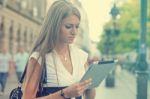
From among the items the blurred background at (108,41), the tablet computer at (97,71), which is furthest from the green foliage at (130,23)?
the tablet computer at (97,71)

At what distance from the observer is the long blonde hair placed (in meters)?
3.20

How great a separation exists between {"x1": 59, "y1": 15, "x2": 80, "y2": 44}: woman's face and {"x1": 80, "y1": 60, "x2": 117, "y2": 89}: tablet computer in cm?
23

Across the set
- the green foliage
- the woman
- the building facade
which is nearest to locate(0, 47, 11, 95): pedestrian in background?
the woman

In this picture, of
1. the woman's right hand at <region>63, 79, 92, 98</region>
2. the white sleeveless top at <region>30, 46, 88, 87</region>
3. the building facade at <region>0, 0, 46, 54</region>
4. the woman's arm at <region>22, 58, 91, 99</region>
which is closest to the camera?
the woman's right hand at <region>63, 79, 92, 98</region>

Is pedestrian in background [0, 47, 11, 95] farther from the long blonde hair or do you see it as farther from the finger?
the finger

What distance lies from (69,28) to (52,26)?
0.36 feet

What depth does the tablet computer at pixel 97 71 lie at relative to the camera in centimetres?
322

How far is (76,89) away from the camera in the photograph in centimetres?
305

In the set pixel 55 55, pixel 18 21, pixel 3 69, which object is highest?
pixel 18 21

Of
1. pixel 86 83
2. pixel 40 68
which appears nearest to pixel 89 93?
pixel 86 83

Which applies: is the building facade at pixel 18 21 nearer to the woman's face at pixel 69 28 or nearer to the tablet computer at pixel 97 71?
the tablet computer at pixel 97 71

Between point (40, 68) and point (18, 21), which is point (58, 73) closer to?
point (40, 68)

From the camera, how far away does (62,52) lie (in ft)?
11.0

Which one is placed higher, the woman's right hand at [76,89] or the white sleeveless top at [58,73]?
the white sleeveless top at [58,73]
